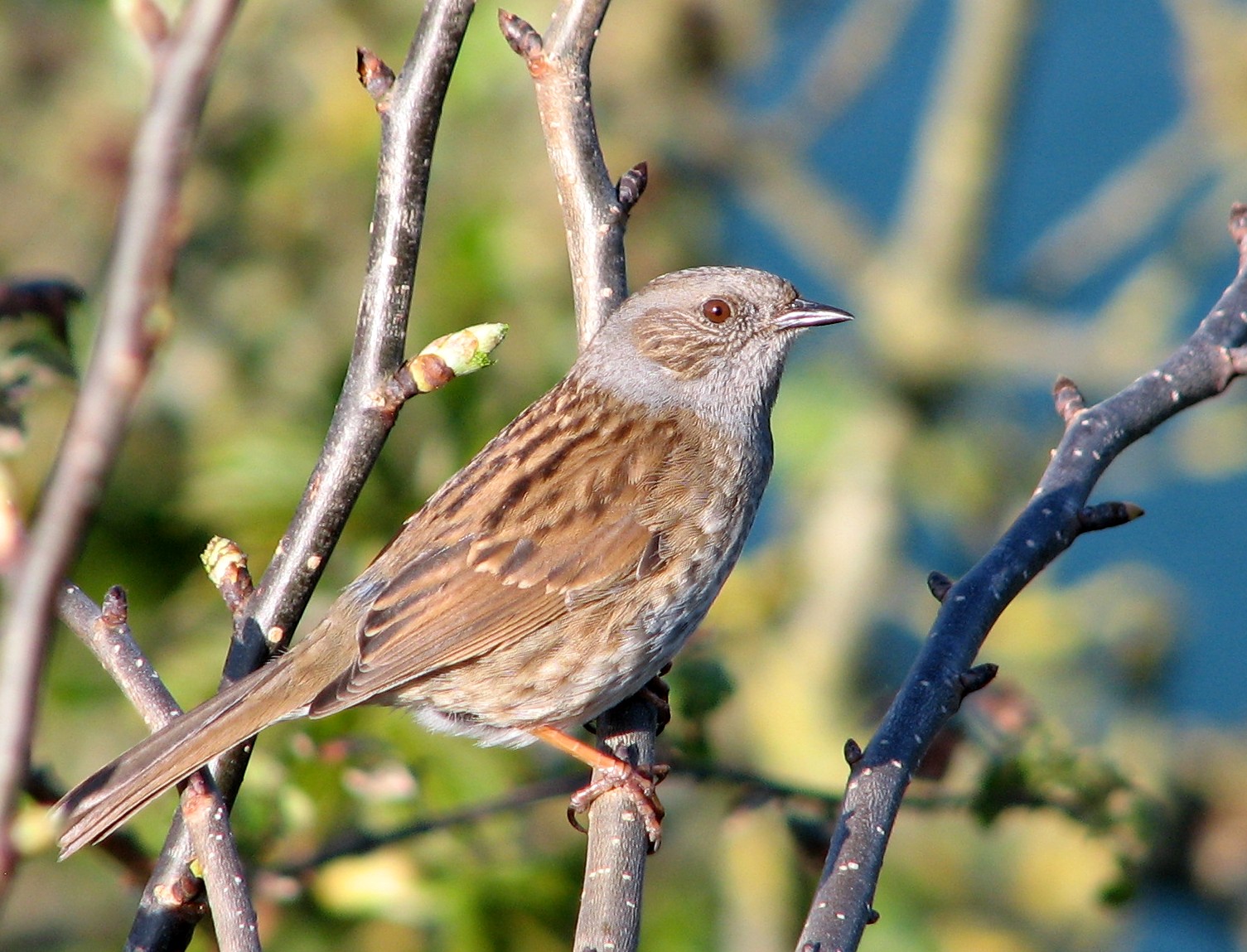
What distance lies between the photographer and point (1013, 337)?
20.6 feet

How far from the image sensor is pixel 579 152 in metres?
3.25

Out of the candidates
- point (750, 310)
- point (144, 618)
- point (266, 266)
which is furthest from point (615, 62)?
point (144, 618)

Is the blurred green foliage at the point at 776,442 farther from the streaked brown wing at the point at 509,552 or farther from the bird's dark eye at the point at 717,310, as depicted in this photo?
the bird's dark eye at the point at 717,310

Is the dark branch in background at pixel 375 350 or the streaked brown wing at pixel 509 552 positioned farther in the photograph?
the streaked brown wing at pixel 509 552

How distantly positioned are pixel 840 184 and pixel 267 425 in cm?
501

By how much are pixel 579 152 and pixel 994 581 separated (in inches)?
51.0

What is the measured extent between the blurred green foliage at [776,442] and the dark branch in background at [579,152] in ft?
1.74

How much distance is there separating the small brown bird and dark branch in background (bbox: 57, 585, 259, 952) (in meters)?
0.64

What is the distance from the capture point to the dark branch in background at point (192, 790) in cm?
195

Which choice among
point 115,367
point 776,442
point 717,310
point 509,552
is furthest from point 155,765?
point 776,442

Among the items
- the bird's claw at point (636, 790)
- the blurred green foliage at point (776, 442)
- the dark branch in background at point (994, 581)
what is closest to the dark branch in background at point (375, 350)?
the blurred green foliage at point (776, 442)

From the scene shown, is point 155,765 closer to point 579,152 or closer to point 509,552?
point 509,552

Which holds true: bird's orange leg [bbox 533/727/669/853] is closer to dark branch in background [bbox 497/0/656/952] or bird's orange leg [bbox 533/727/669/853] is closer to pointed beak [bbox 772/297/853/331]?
dark branch in background [bbox 497/0/656/952]

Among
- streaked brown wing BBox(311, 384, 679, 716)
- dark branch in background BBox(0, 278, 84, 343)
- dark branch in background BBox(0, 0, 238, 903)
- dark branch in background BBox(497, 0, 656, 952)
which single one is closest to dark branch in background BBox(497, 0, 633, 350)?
dark branch in background BBox(497, 0, 656, 952)
